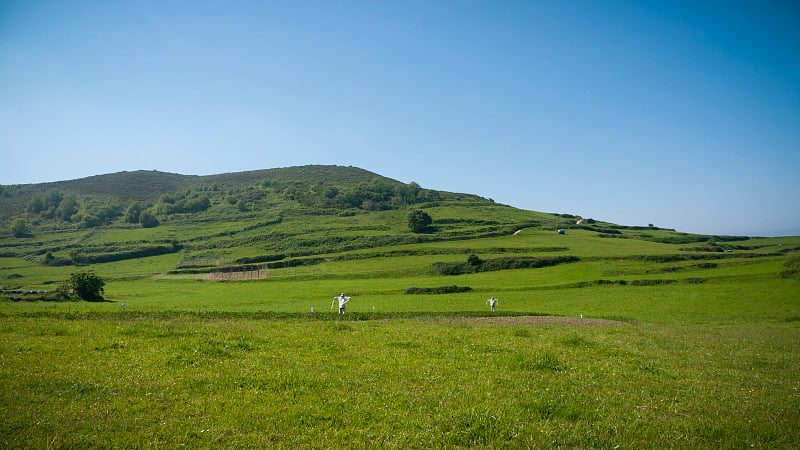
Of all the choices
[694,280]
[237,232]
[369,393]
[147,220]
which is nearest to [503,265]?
[694,280]

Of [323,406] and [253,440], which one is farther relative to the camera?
[323,406]

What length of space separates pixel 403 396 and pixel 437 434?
6.39 ft

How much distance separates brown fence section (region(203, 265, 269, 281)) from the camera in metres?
92.8

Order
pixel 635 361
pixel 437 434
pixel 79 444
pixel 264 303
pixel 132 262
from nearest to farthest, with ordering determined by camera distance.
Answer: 1. pixel 79 444
2. pixel 437 434
3. pixel 635 361
4. pixel 264 303
5. pixel 132 262

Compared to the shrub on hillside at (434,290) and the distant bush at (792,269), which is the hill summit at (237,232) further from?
the distant bush at (792,269)

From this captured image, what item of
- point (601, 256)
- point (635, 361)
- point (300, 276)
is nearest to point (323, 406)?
point (635, 361)

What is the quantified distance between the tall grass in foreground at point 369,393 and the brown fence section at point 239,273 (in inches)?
3123

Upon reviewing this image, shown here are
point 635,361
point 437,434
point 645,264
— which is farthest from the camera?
point 645,264

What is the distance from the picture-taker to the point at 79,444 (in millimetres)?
7465

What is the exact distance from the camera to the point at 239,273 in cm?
9806

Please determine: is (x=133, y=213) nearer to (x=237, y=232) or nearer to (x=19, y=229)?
(x=19, y=229)

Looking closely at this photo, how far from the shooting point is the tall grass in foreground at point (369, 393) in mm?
8266

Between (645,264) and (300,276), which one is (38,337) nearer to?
(300,276)

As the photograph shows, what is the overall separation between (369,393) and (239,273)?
95877 millimetres
